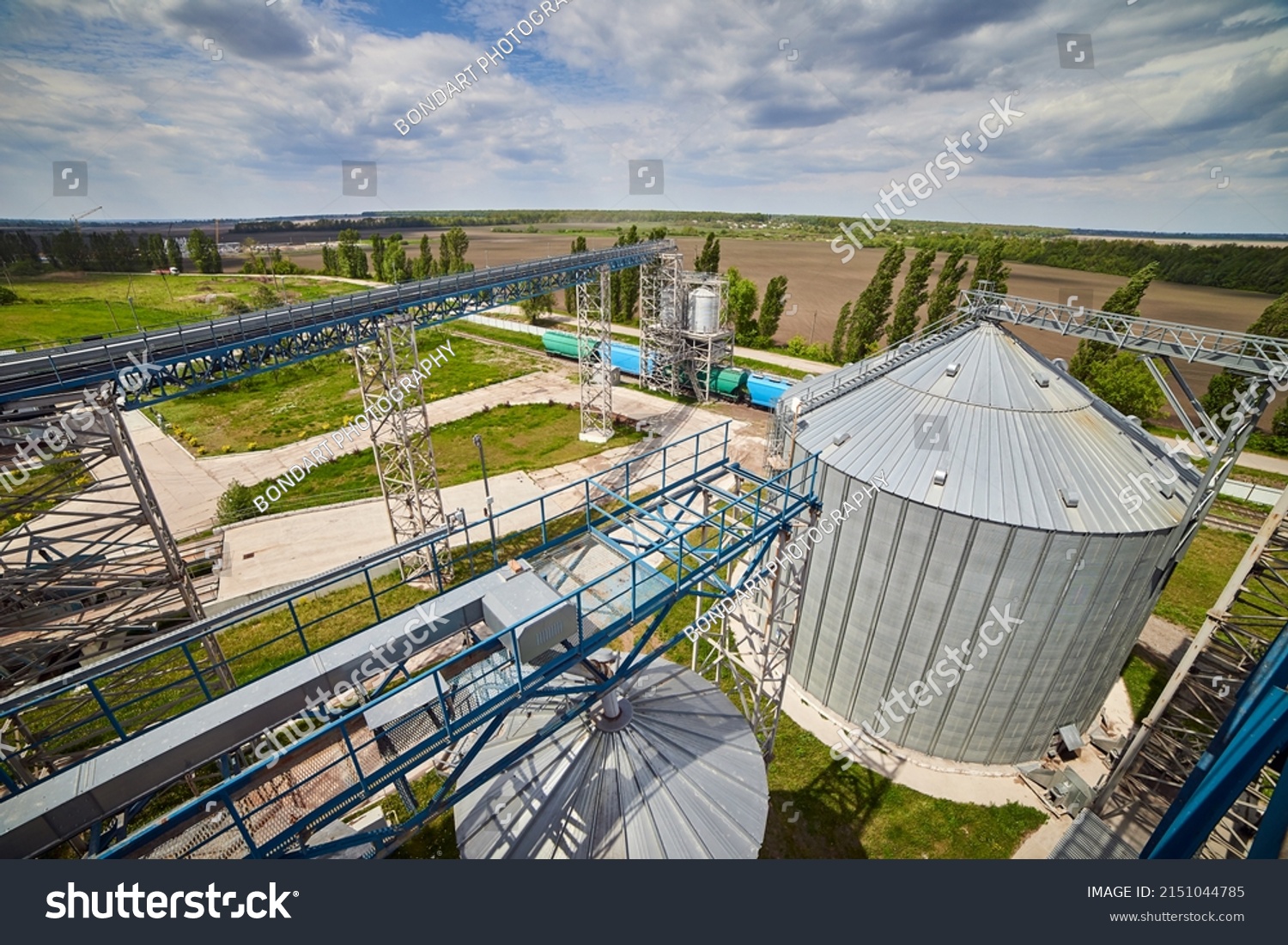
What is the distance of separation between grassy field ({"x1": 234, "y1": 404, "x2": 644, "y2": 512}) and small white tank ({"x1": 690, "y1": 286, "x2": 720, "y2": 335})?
34.9 feet

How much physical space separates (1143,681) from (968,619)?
11.2 metres

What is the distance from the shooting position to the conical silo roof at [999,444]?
1421cm

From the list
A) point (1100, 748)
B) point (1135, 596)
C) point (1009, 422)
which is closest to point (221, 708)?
point (1009, 422)

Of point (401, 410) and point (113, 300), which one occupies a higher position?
point (401, 410)

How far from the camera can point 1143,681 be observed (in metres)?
19.8

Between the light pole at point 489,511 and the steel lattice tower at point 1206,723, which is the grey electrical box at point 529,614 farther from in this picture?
the steel lattice tower at point 1206,723

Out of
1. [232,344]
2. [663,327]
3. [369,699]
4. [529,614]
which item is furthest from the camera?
[663,327]

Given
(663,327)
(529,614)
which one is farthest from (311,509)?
(663,327)

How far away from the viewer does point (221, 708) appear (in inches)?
309

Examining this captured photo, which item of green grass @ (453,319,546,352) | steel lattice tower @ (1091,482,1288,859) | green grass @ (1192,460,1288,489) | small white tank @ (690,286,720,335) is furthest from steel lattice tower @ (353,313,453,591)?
green grass @ (1192,460,1288,489)

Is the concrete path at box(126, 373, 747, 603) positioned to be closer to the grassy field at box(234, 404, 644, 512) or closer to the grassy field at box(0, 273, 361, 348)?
the grassy field at box(234, 404, 644, 512)

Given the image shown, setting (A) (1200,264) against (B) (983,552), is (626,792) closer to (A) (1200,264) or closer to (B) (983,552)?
(B) (983,552)

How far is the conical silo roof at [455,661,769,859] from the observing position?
386 inches

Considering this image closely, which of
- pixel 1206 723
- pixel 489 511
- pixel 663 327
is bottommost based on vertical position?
pixel 1206 723
